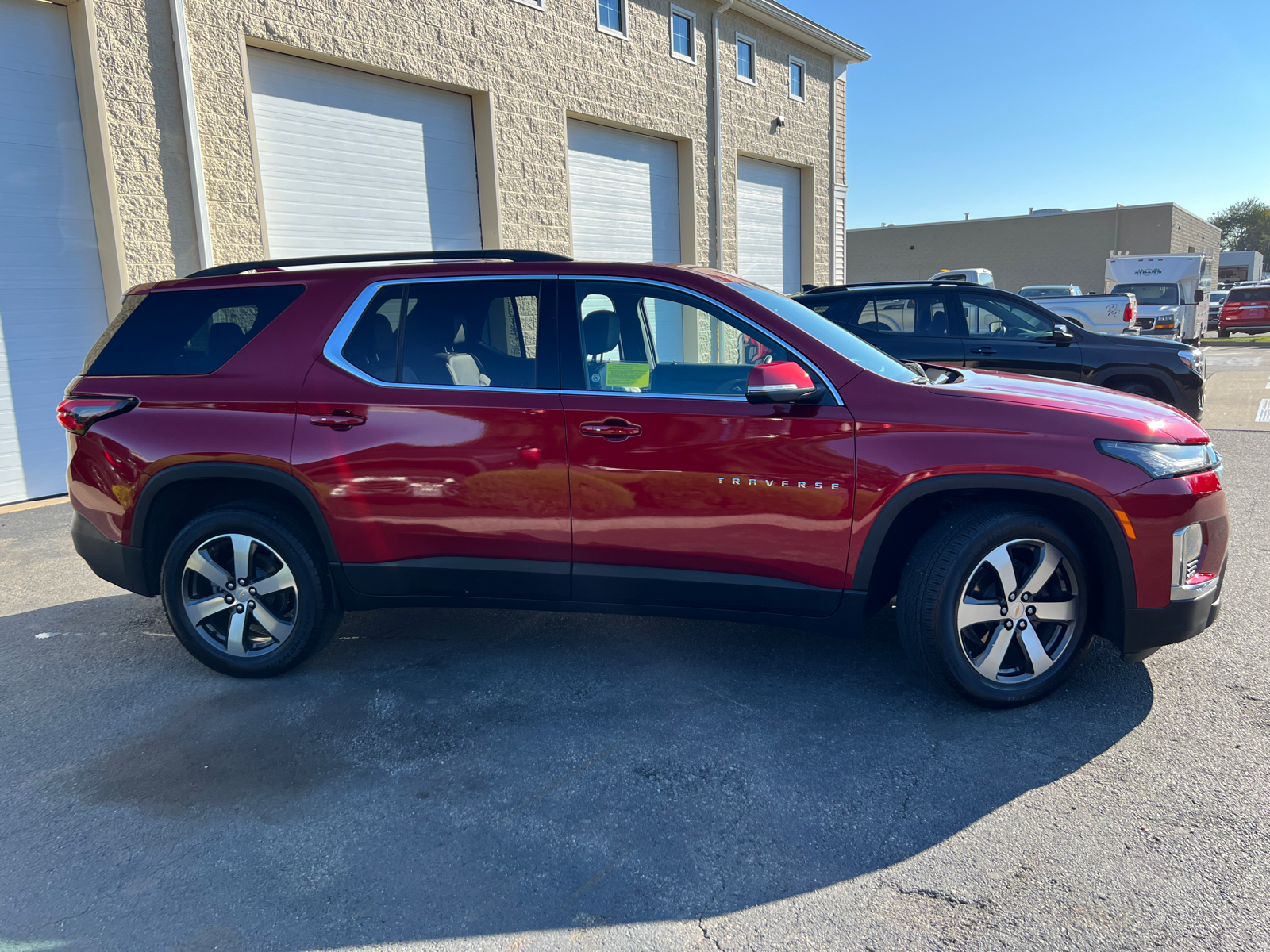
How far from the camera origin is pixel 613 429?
3557mm

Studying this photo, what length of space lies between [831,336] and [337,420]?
2159mm

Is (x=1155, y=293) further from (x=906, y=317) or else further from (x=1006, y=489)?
(x=1006, y=489)

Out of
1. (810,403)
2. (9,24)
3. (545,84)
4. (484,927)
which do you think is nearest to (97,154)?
(9,24)

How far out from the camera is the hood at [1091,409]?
331 centimetres

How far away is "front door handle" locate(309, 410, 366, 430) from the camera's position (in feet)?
12.4

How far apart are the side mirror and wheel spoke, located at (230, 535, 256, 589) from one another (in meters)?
2.32

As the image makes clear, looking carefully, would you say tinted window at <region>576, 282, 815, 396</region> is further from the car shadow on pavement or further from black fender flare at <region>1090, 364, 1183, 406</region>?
black fender flare at <region>1090, 364, 1183, 406</region>

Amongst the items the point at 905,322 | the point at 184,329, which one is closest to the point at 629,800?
the point at 184,329

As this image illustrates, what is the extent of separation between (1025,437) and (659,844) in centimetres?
197

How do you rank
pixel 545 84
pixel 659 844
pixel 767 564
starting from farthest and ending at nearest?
pixel 545 84 < pixel 767 564 < pixel 659 844

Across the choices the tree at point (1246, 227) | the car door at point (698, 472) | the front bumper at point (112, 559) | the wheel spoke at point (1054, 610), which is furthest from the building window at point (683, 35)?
the tree at point (1246, 227)

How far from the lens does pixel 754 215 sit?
18.3m

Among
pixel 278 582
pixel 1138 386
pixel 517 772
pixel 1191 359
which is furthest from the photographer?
pixel 1138 386

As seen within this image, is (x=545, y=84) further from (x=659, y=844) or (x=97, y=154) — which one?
(x=659, y=844)
